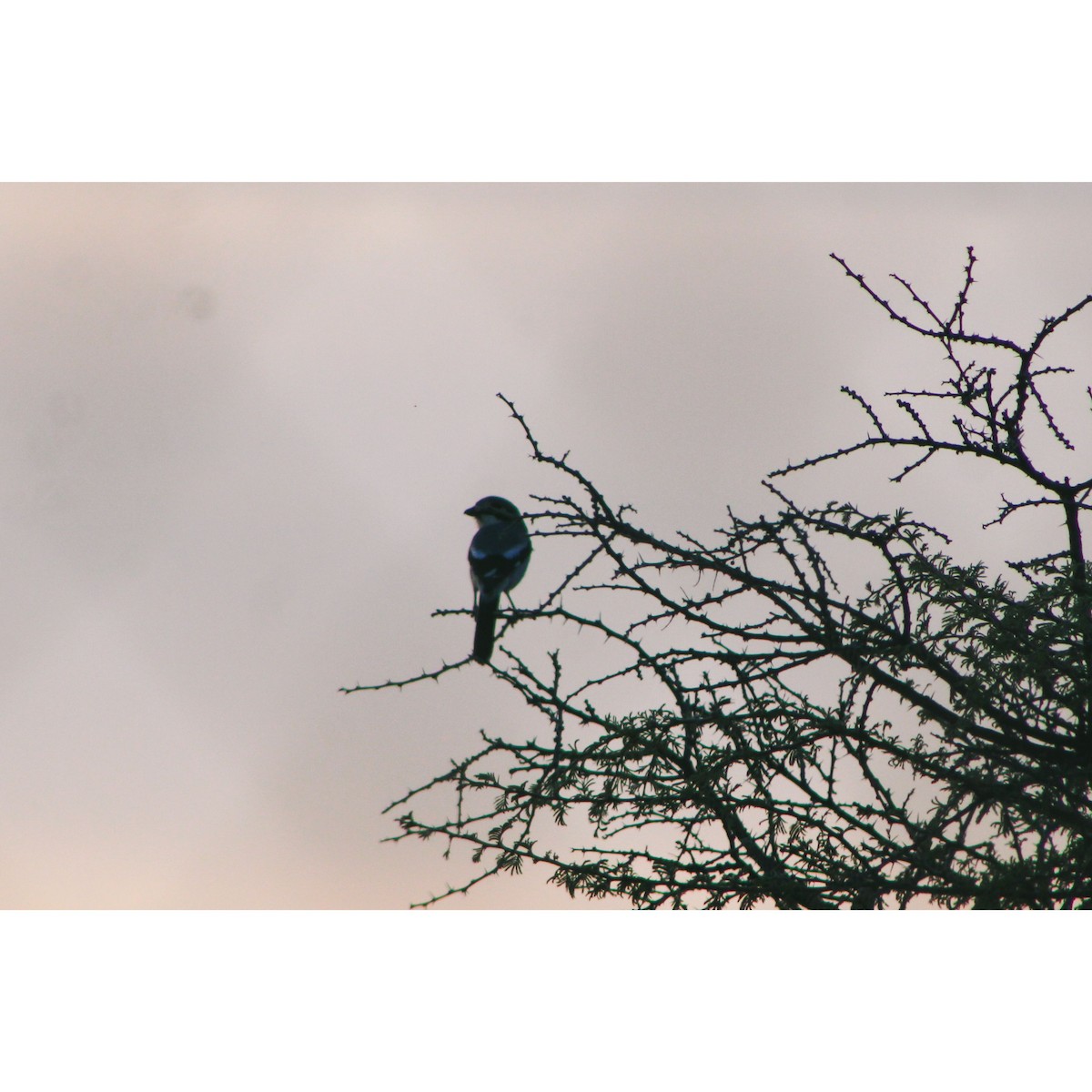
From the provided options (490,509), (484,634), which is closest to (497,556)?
(490,509)

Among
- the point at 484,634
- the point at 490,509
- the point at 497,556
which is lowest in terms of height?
the point at 484,634

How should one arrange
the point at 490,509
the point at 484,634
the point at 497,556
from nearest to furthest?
the point at 484,634 < the point at 490,509 < the point at 497,556

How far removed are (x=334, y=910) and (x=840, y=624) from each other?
5.70 ft

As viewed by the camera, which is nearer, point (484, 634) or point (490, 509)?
point (484, 634)

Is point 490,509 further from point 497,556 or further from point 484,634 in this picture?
point 484,634

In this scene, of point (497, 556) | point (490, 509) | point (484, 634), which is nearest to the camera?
point (484, 634)

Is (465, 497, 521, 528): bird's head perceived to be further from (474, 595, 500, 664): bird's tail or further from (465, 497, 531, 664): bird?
(474, 595, 500, 664): bird's tail

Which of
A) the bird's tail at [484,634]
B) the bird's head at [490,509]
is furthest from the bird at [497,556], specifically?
the bird's tail at [484,634]

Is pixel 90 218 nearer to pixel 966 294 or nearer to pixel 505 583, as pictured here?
pixel 505 583

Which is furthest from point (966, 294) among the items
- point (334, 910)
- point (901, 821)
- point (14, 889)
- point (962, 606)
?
point (14, 889)

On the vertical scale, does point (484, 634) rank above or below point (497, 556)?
below

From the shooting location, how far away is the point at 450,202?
4.04 meters

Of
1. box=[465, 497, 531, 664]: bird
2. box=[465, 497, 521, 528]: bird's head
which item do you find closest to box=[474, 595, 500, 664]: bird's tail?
box=[465, 497, 521, 528]: bird's head

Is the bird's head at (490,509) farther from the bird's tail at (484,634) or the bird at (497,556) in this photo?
the bird's tail at (484,634)
